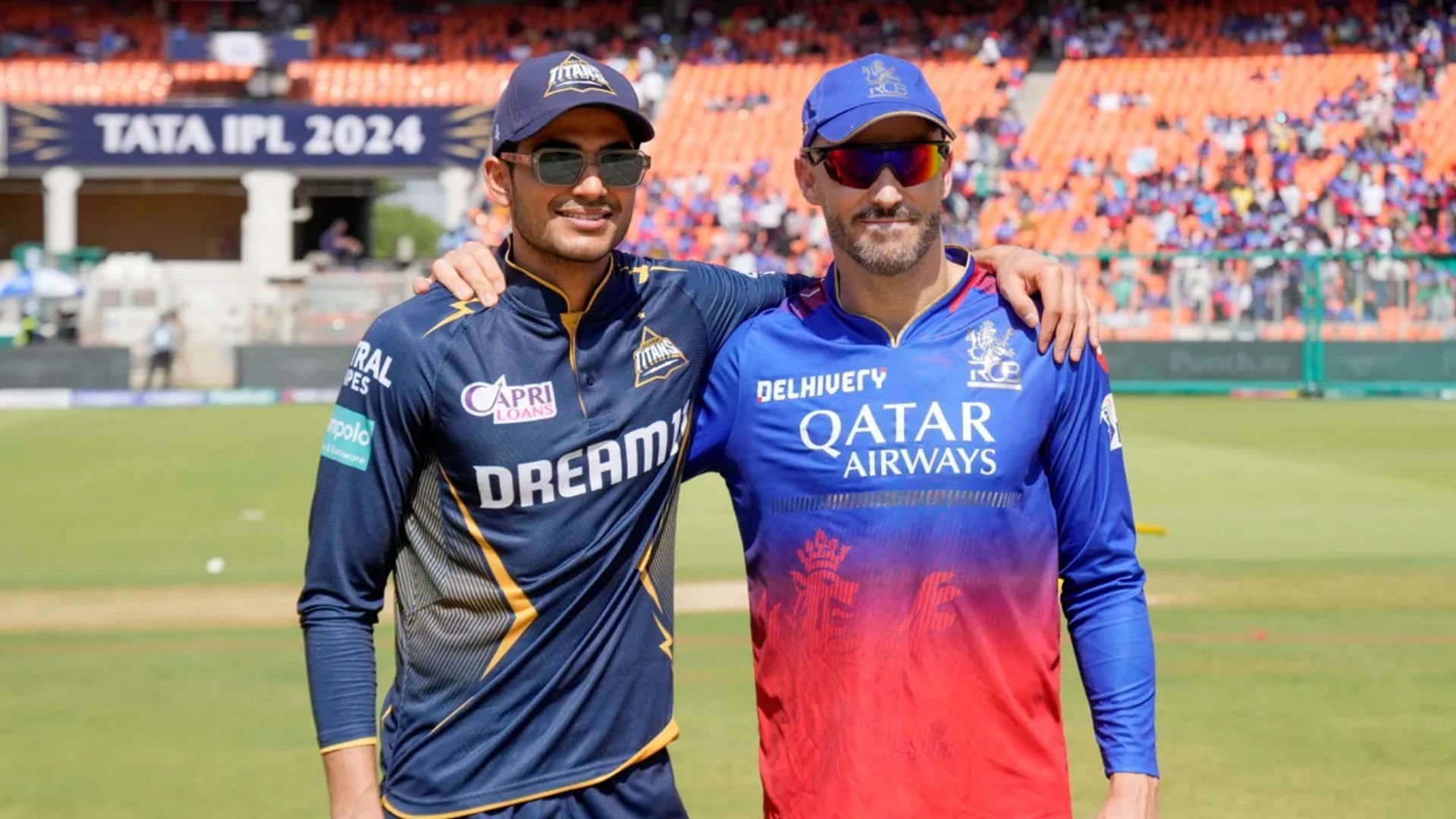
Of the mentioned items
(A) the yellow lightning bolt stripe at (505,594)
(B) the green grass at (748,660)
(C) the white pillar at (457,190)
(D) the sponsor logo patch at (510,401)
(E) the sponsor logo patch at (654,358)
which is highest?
(C) the white pillar at (457,190)

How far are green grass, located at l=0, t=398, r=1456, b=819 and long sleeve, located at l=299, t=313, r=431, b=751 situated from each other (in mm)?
3039

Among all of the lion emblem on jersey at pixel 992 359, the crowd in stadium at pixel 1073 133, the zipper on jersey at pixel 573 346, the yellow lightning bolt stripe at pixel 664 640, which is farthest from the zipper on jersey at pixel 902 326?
the crowd in stadium at pixel 1073 133

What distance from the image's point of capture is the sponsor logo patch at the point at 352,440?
338cm

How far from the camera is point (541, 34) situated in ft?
140

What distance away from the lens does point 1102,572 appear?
135 inches

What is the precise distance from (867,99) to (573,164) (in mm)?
621

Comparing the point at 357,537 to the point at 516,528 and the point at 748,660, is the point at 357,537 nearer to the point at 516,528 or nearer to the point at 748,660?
the point at 516,528

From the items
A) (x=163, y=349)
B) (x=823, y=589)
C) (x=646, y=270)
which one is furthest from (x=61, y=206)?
(x=823, y=589)

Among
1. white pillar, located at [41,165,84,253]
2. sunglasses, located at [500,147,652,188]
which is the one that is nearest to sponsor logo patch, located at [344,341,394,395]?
sunglasses, located at [500,147,652,188]

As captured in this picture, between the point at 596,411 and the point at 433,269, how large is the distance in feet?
1.73

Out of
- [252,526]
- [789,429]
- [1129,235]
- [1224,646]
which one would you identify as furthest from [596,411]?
[1129,235]

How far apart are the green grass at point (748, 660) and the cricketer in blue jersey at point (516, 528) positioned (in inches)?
110

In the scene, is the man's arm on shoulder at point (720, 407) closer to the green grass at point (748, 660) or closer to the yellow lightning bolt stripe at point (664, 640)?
the yellow lightning bolt stripe at point (664, 640)

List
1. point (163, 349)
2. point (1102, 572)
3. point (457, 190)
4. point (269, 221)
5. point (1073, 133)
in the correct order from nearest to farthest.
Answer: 1. point (1102, 572)
2. point (163, 349)
3. point (457, 190)
4. point (269, 221)
5. point (1073, 133)
